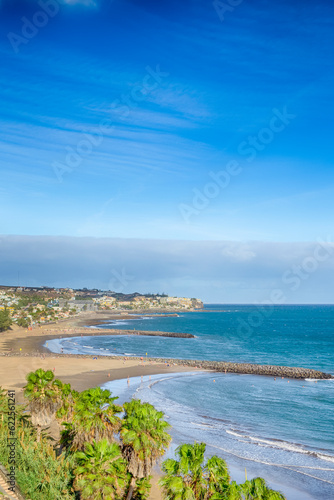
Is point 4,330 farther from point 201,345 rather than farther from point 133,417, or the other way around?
point 133,417

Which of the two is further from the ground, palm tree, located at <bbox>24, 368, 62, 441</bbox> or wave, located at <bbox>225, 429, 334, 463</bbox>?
palm tree, located at <bbox>24, 368, 62, 441</bbox>

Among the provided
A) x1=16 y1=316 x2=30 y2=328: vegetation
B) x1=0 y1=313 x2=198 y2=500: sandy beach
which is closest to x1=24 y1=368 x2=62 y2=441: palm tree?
x1=0 y1=313 x2=198 y2=500: sandy beach

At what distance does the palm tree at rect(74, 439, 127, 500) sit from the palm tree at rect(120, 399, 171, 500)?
2.21 feet

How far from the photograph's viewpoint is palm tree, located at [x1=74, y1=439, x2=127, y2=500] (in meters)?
13.4

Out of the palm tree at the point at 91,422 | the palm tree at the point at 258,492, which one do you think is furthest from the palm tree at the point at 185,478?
the palm tree at the point at 91,422

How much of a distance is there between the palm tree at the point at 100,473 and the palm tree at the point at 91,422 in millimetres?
2656

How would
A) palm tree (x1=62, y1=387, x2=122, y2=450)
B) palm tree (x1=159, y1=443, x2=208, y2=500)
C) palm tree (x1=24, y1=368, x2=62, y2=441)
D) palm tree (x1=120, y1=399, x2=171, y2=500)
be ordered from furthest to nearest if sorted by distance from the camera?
palm tree (x1=24, y1=368, x2=62, y2=441) → palm tree (x1=62, y1=387, x2=122, y2=450) → palm tree (x1=120, y1=399, x2=171, y2=500) → palm tree (x1=159, y1=443, x2=208, y2=500)

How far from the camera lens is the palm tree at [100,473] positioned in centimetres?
1338

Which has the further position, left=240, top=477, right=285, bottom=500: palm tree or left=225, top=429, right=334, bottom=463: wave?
left=225, top=429, right=334, bottom=463: wave

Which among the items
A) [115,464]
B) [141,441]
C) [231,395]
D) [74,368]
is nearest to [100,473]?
[115,464]

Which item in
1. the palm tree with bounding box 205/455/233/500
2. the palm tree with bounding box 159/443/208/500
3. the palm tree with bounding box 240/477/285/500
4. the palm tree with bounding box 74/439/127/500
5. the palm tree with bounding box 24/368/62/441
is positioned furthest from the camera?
the palm tree with bounding box 24/368/62/441

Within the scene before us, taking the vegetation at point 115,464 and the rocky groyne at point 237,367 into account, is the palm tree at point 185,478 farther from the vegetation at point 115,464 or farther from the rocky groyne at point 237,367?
the rocky groyne at point 237,367

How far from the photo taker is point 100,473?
1378 cm

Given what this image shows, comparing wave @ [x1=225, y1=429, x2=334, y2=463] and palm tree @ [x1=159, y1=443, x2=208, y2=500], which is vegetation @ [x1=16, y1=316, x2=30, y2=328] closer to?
wave @ [x1=225, y1=429, x2=334, y2=463]
